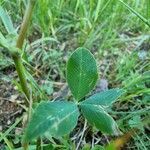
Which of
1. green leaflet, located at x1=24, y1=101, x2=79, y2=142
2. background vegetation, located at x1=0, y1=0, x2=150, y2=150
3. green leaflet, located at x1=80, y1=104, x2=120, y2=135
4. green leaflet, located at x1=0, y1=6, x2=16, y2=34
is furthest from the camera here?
background vegetation, located at x1=0, y1=0, x2=150, y2=150

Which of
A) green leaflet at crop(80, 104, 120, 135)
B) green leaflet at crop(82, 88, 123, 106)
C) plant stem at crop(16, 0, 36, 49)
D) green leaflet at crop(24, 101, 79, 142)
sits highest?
plant stem at crop(16, 0, 36, 49)

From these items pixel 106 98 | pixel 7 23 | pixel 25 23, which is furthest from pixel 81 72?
pixel 7 23

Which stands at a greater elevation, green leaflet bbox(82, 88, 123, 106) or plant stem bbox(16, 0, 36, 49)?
plant stem bbox(16, 0, 36, 49)

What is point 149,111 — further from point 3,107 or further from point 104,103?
point 3,107

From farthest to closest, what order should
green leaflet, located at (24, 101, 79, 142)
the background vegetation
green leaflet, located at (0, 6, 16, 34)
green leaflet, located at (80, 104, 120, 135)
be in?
the background vegetation, green leaflet, located at (0, 6, 16, 34), green leaflet, located at (80, 104, 120, 135), green leaflet, located at (24, 101, 79, 142)

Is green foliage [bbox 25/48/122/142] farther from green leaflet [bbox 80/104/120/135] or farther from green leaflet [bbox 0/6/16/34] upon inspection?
green leaflet [bbox 0/6/16/34]

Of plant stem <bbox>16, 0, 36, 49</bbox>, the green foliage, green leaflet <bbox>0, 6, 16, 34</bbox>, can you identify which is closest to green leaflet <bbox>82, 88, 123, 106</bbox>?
the green foliage

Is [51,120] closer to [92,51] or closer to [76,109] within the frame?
[76,109]
